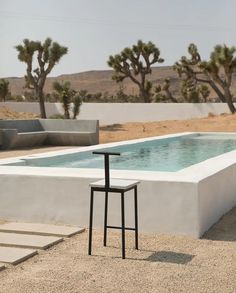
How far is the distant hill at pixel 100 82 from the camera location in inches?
3413

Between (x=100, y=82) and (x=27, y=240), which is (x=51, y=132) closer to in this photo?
(x=27, y=240)

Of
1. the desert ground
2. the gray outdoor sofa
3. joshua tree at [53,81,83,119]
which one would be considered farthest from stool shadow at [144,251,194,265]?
joshua tree at [53,81,83,119]

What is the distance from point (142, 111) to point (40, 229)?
2721cm

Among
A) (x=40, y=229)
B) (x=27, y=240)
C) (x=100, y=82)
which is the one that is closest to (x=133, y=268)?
(x=27, y=240)

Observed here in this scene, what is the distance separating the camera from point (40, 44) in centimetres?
3017

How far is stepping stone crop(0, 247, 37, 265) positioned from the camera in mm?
4348

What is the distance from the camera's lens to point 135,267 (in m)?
4.24

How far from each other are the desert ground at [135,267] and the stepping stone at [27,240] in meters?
0.09

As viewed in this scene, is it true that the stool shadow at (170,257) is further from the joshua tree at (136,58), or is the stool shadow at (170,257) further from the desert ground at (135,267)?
the joshua tree at (136,58)

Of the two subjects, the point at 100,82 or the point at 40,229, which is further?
the point at 100,82

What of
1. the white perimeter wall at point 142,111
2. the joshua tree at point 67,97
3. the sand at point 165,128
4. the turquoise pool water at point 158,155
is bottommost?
the sand at point 165,128

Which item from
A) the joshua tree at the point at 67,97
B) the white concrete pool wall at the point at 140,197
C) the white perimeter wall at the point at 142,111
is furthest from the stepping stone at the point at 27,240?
the white perimeter wall at the point at 142,111

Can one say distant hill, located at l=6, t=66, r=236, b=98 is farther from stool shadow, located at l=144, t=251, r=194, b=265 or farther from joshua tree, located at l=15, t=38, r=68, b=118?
stool shadow, located at l=144, t=251, r=194, b=265

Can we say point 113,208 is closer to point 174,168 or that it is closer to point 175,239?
point 175,239
